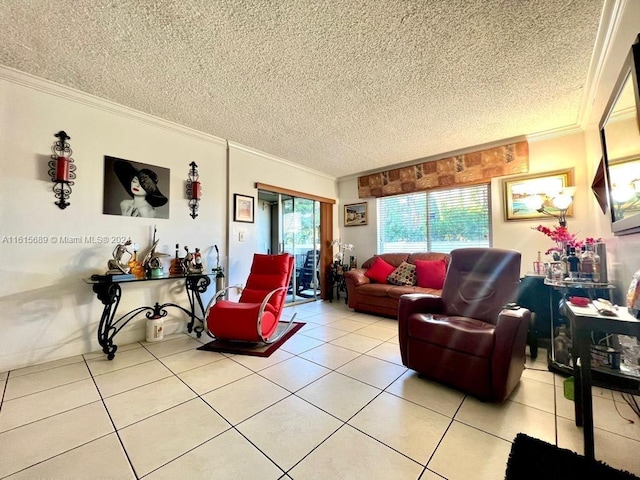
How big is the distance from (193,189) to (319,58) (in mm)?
2200

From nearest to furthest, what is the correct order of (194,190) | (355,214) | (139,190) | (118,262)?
1. (118,262)
2. (139,190)
3. (194,190)
4. (355,214)

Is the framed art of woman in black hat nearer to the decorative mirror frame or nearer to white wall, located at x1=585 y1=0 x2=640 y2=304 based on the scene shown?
the decorative mirror frame

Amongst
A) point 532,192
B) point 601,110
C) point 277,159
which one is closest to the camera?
point 601,110

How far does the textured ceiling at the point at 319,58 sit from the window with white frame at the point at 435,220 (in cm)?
122

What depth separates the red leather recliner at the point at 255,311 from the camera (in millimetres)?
2568

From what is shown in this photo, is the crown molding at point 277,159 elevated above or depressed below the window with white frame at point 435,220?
above

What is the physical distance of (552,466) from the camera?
4.01 ft

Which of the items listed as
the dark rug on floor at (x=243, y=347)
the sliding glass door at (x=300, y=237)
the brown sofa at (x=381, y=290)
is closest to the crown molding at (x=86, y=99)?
the sliding glass door at (x=300, y=237)

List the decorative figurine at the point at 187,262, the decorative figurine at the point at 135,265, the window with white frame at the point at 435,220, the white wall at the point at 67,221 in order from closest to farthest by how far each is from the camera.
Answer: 1. the white wall at the point at 67,221
2. the decorative figurine at the point at 135,265
3. the decorative figurine at the point at 187,262
4. the window with white frame at the point at 435,220

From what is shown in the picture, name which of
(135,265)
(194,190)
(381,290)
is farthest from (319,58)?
(381,290)

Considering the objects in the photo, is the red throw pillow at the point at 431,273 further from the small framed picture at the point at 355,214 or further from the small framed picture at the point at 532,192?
the small framed picture at the point at 355,214

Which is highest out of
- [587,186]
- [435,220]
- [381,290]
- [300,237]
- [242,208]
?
[587,186]

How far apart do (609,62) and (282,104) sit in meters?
2.74

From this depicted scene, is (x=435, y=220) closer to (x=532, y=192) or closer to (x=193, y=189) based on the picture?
(x=532, y=192)
